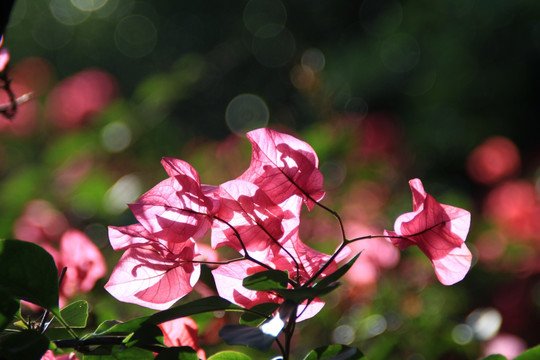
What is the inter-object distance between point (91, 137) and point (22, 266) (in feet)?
2.95

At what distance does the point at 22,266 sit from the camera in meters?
0.29

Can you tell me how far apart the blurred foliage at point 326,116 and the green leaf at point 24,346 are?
0.56ft

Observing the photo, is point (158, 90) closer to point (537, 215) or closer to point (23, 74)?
point (537, 215)

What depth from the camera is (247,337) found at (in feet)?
0.83

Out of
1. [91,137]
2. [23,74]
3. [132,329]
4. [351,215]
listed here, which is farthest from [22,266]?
[23,74]

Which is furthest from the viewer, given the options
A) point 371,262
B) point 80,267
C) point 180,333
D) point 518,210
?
point 518,210

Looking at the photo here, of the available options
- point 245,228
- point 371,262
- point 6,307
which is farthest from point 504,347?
point 6,307

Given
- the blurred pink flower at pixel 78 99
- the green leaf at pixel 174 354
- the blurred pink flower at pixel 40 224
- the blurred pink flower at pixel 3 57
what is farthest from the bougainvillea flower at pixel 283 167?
the blurred pink flower at pixel 78 99

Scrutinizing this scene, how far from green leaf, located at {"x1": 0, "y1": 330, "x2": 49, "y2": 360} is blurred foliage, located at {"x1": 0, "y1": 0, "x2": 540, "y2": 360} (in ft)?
0.56

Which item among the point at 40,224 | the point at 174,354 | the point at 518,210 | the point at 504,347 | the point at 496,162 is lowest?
the point at 496,162

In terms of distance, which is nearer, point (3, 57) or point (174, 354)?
point (174, 354)

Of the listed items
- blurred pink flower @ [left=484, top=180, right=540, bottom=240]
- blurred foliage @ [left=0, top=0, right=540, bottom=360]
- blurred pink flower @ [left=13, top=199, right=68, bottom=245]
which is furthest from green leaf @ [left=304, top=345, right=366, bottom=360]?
blurred pink flower @ [left=484, top=180, right=540, bottom=240]

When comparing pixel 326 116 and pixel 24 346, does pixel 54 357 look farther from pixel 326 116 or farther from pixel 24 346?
pixel 326 116

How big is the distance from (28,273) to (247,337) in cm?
13
